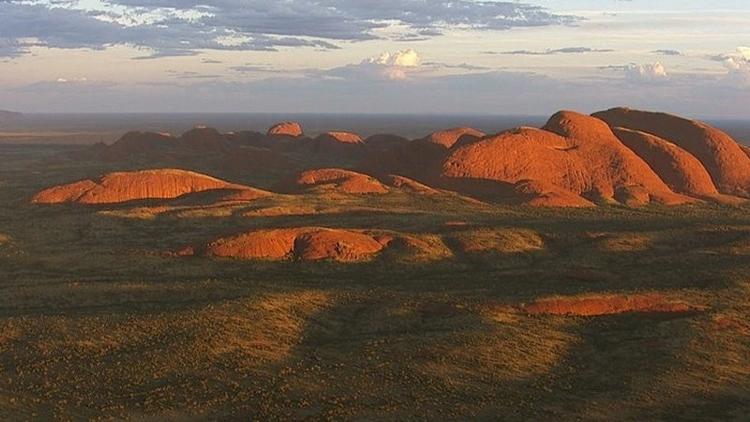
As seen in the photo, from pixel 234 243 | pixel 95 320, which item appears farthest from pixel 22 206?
pixel 95 320

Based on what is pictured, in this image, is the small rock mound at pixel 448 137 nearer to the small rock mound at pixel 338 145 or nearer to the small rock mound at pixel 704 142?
the small rock mound at pixel 704 142

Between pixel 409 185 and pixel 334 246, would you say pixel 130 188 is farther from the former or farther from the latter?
pixel 334 246

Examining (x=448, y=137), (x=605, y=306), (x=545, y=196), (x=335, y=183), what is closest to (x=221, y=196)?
(x=335, y=183)

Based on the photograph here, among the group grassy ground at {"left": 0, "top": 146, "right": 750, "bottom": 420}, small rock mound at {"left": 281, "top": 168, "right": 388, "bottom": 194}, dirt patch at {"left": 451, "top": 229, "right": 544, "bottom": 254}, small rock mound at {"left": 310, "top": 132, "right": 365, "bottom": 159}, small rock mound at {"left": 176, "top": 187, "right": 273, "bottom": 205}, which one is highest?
small rock mound at {"left": 310, "top": 132, "right": 365, "bottom": 159}

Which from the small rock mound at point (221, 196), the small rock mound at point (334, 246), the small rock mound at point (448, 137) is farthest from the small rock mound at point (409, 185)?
the small rock mound at point (334, 246)

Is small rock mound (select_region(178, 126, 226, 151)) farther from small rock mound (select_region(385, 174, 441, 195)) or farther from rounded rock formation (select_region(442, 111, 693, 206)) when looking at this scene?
rounded rock formation (select_region(442, 111, 693, 206))

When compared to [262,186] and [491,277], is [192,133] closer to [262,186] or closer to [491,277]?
[262,186]

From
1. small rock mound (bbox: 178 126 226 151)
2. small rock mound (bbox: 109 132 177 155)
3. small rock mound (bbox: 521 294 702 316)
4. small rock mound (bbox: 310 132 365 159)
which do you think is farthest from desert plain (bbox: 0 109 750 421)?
small rock mound (bbox: 178 126 226 151)
